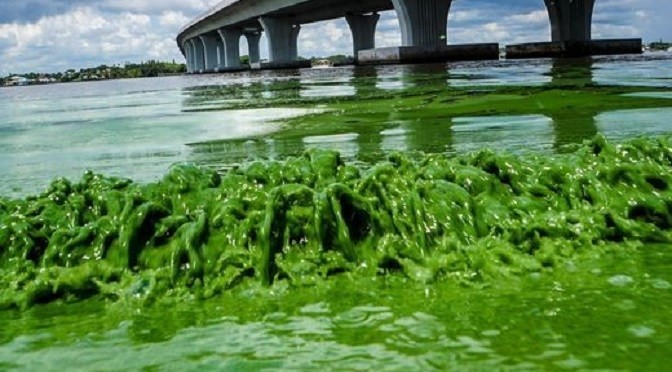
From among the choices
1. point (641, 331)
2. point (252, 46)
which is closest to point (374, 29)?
point (252, 46)

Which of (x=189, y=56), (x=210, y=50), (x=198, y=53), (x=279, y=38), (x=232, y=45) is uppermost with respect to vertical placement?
(x=189, y=56)

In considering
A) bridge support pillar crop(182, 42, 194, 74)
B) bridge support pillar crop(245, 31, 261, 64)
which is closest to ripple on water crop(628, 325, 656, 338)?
bridge support pillar crop(245, 31, 261, 64)

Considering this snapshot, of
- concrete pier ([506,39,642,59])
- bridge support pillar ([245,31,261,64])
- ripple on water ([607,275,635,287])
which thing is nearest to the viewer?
ripple on water ([607,275,635,287])

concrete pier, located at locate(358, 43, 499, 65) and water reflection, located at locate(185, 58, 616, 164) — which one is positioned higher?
concrete pier, located at locate(358, 43, 499, 65)

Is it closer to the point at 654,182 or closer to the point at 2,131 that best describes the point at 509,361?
the point at 654,182

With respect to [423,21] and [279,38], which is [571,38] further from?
[279,38]

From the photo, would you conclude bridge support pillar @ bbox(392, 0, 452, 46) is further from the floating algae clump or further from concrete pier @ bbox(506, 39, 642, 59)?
the floating algae clump

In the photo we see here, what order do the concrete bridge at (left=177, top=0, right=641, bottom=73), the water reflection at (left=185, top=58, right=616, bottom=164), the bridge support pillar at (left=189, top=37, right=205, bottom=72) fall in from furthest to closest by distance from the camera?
1. the bridge support pillar at (left=189, top=37, right=205, bottom=72)
2. the concrete bridge at (left=177, top=0, right=641, bottom=73)
3. the water reflection at (left=185, top=58, right=616, bottom=164)
